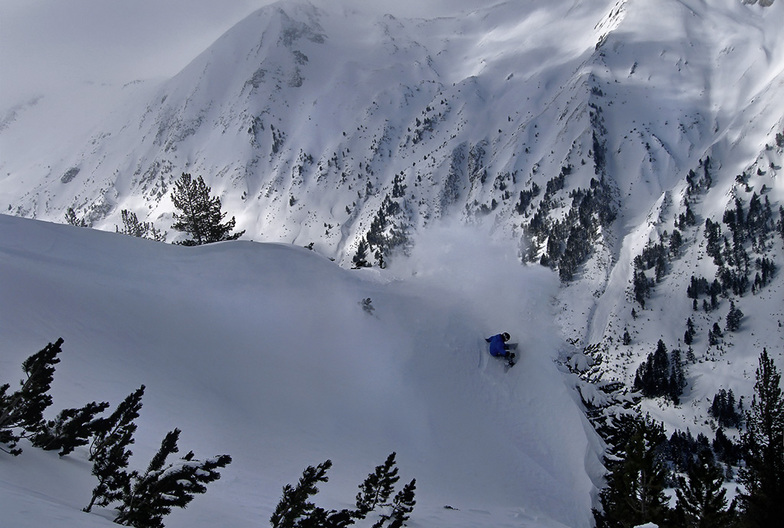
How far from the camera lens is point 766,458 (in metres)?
12.8

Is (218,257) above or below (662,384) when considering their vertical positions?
below

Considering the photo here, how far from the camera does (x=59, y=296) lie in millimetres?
19516

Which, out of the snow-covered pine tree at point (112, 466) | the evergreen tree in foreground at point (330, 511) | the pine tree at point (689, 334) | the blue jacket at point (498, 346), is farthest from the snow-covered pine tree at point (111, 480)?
the pine tree at point (689, 334)

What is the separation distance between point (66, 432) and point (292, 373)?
12.4 m

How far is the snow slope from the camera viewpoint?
1582 cm

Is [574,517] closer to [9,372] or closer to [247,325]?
[247,325]

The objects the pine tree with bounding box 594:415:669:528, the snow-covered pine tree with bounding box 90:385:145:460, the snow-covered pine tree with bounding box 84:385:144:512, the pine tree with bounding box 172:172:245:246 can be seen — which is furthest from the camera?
the pine tree with bounding box 172:172:245:246

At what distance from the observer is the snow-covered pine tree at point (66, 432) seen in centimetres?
1045

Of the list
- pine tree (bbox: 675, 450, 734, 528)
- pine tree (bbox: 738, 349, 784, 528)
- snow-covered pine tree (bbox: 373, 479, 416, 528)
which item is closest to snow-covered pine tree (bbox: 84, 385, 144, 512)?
snow-covered pine tree (bbox: 373, 479, 416, 528)

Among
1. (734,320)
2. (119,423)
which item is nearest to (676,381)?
(734,320)

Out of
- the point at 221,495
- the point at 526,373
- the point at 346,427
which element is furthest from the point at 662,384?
the point at 221,495

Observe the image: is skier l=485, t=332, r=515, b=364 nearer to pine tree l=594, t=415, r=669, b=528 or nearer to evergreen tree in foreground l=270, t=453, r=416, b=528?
pine tree l=594, t=415, r=669, b=528

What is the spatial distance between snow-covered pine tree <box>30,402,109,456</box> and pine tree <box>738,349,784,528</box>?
46.2 ft

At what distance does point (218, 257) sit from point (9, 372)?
14454mm
